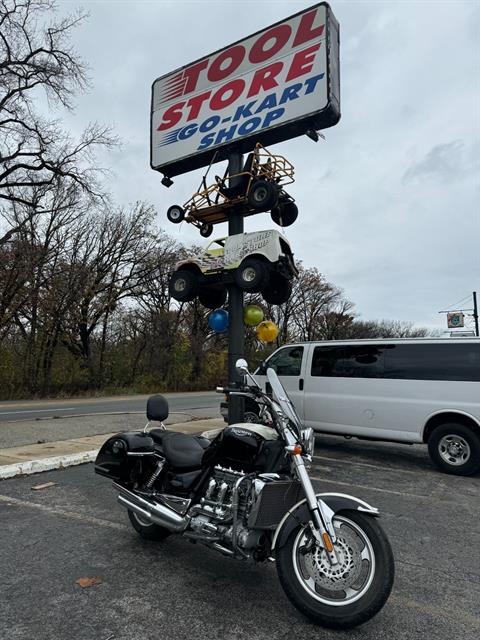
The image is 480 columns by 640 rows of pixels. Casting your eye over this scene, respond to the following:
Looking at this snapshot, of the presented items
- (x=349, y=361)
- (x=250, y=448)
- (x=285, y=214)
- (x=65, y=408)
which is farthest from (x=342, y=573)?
(x=65, y=408)

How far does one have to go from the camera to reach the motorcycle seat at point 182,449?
3.46m

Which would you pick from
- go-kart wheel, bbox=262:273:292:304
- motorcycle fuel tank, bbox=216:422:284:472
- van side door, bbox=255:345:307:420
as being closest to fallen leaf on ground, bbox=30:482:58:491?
motorcycle fuel tank, bbox=216:422:284:472

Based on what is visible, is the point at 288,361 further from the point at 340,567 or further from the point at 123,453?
the point at 340,567

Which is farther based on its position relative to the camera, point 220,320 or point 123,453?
point 220,320

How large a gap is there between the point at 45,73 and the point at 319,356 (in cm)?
2155

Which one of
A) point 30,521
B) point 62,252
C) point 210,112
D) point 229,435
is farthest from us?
point 62,252

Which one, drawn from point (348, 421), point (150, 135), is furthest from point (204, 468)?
point (150, 135)

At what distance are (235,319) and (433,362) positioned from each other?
3.61 m

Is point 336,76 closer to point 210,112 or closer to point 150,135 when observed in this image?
point 210,112

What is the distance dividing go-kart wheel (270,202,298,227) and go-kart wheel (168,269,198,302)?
2.16 m

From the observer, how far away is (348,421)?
813 cm

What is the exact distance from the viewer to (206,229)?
1026 cm

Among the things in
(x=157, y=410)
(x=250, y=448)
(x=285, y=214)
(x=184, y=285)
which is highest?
(x=285, y=214)

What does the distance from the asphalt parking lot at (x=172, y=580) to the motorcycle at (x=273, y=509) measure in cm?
27
